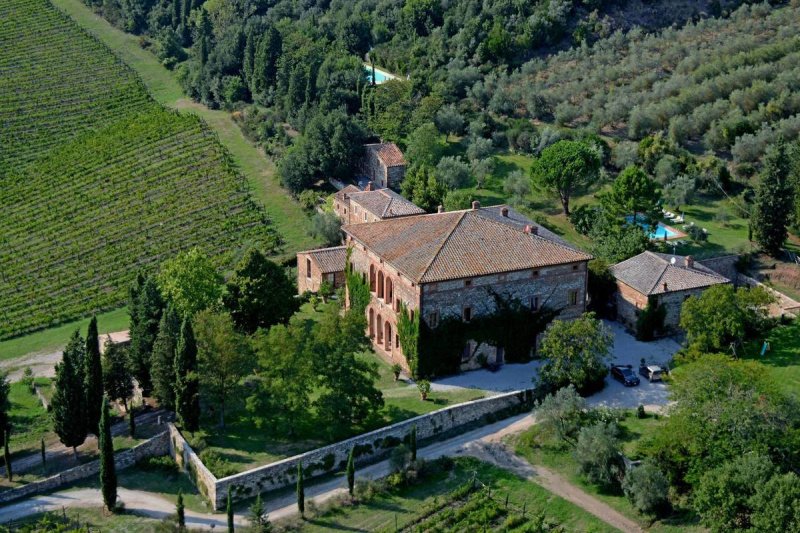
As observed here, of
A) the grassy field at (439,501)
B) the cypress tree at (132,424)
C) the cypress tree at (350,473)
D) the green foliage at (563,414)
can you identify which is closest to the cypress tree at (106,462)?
the cypress tree at (132,424)

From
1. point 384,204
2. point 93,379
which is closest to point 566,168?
point 384,204

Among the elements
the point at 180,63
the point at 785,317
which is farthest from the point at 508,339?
the point at 180,63

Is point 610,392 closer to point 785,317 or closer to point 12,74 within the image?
point 785,317

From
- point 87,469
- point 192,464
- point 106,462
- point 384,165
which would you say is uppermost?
point 384,165

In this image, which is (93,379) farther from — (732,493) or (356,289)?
(732,493)

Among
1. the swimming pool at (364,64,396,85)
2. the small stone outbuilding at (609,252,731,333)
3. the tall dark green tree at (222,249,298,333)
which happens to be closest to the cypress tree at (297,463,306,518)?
the tall dark green tree at (222,249,298,333)

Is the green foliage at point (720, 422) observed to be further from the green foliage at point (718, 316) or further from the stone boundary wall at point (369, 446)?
the stone boundary wall at point (369, 446)
